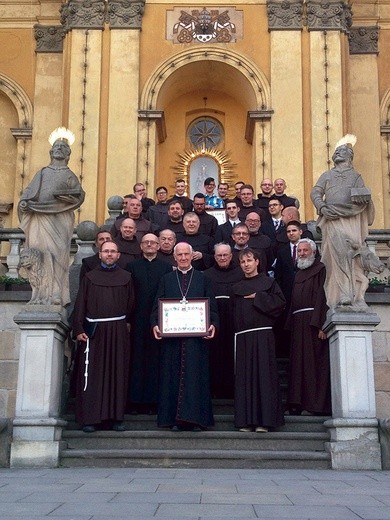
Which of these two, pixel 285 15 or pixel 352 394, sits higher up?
pixel 285 15

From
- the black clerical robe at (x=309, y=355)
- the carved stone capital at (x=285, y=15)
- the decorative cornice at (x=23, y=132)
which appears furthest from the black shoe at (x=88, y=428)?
the decorative cornice at (x=23, y=132)

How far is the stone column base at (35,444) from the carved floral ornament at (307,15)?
44.9ft

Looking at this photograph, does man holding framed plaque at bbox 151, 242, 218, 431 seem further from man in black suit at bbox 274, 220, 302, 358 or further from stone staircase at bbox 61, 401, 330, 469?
man in black suit at bbox 274, 220, 302, 358

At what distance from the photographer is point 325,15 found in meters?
19.2

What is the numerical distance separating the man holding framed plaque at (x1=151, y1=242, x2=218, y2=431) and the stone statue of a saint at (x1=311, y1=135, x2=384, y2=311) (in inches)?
53.7

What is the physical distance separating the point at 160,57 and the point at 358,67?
5288 mm

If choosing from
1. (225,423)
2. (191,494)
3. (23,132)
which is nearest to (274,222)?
(225,423)

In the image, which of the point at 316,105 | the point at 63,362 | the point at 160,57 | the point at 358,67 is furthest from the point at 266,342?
the point at 358,67

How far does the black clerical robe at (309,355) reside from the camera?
8.90m

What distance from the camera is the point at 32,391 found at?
27.4 feet

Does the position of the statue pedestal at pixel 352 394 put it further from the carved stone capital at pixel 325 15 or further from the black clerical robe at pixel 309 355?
the carved stone capital at pixel 325 15

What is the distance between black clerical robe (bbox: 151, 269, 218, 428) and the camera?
8430 mm

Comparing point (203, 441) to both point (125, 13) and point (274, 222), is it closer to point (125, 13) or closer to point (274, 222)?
point (274, 222)

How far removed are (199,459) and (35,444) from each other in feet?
5.40
